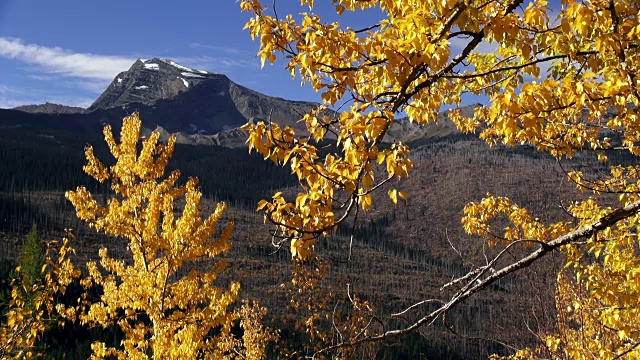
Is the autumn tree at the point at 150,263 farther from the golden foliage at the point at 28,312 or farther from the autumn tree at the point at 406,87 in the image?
the autumn tree at the point at 406,87

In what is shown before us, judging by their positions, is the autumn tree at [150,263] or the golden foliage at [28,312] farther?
the autumn tree at [150,263]

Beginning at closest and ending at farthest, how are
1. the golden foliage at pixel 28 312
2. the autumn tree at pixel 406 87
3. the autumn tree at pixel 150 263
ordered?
the autumn tree at pixel 406 87 < the golden foliage at pixel 28 312 < the autumn tree at pixel 150 263

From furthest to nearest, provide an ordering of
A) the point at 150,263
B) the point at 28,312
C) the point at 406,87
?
the point at 150,263 < the point at 28,312 < the point at 406,87

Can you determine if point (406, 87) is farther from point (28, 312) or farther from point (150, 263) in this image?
point (150, 263)

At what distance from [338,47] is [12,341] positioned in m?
7.30

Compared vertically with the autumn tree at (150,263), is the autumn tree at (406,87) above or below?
above

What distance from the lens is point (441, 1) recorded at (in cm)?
361

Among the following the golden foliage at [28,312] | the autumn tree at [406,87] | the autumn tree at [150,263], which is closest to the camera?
the autumn tree at [406,87]

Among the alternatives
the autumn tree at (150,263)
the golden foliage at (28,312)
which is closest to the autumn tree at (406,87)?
the golden foliage at (28,312)

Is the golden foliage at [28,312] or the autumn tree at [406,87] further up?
the autumn tree at [406,87]

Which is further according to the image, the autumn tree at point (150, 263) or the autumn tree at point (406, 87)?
the autumn tree at point (150, 263)

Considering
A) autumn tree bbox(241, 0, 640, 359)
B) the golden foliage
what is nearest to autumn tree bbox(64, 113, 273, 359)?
the golden foliage

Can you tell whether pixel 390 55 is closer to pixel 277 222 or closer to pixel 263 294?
pixel 277 222

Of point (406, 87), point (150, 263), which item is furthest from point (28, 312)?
point (406, 87)
